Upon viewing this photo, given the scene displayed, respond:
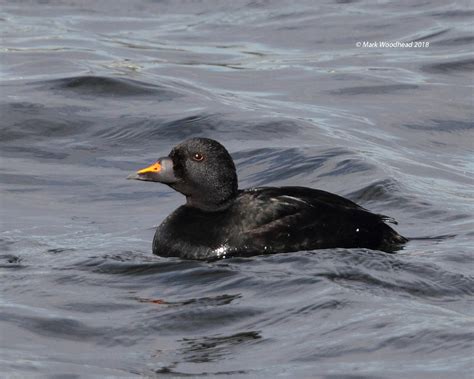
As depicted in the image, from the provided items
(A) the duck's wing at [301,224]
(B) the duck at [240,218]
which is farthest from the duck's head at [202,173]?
(A) the duck's wing at [301,224]

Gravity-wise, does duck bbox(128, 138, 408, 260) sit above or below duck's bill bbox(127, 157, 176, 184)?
below

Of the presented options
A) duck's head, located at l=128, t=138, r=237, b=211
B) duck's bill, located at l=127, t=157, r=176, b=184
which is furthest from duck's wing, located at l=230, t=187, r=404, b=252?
duck's bill, located at l=127, t=157, r=176, b=184

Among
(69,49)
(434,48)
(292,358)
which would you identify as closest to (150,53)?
(69,49)

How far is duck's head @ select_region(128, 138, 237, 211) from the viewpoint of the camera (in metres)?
10.2

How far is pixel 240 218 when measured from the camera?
998 centimetres

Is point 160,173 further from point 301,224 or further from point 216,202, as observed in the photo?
point 301,224

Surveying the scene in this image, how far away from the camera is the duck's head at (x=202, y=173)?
403 inches

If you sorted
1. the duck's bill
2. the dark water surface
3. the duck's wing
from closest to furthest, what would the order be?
the dark water surface → the duck's wing → the duck's bill

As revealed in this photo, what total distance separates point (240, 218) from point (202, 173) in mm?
501

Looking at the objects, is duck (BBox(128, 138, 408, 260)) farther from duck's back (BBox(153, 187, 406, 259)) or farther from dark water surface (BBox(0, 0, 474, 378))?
dark water surface (BBox(0, 0, 474, 378))

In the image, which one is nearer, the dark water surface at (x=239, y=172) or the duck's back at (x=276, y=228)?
the dark water surface at (x=239, y=172)

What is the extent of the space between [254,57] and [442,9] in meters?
4.31

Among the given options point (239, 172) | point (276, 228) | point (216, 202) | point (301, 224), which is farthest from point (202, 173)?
point (239, 172)

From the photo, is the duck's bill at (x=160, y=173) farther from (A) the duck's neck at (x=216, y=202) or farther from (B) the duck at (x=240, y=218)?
(A) the duck's neck at (x=216, y=202)
